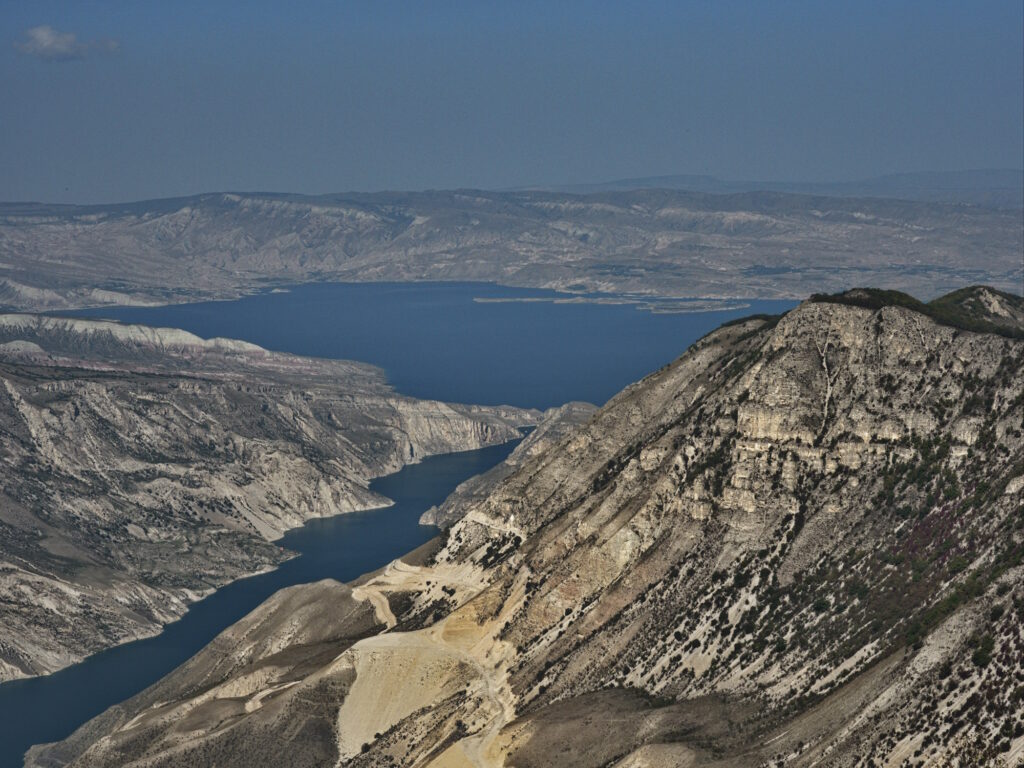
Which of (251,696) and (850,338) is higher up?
(850,338)

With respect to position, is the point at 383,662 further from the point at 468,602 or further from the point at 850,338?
the point at 850,338

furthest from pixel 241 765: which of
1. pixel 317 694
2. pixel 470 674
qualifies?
pixel 470 674

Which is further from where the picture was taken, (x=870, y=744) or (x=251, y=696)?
(x=251, y=696)

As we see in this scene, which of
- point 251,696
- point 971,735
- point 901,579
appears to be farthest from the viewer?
point 251,696

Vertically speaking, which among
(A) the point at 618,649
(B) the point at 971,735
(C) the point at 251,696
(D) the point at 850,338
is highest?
(D) the point at 850,338

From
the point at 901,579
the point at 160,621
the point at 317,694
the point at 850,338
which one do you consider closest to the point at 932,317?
the point at 850,338

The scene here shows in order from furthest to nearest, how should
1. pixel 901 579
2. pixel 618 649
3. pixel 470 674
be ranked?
pixel 470 674 < pixel 618 649 < pixel 901 579

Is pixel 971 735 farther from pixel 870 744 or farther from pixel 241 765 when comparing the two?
pixel 241 765
